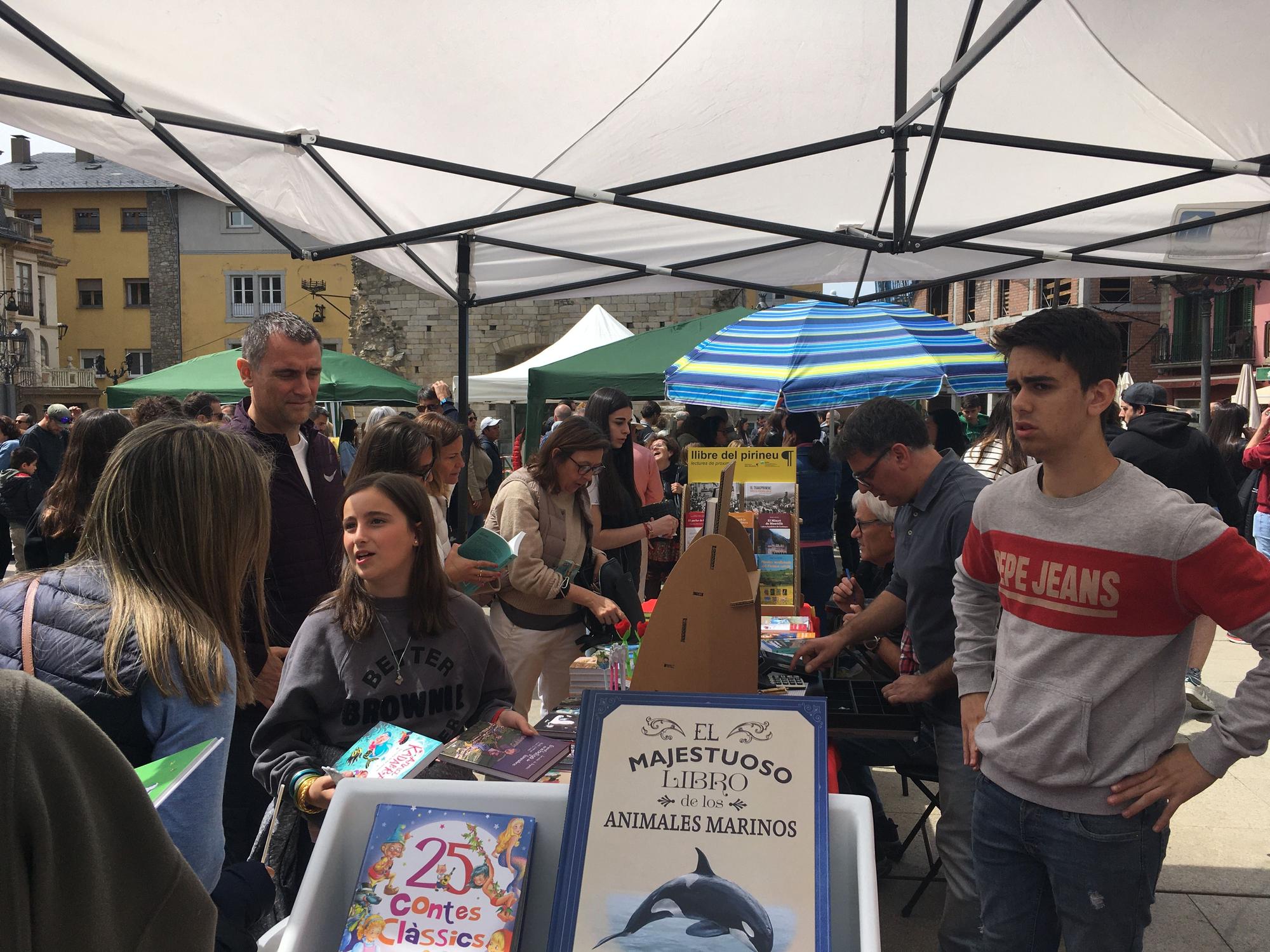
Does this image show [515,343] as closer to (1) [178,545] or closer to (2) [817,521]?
(2) [817,521]

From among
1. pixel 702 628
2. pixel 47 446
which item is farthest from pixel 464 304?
pixel 47 446

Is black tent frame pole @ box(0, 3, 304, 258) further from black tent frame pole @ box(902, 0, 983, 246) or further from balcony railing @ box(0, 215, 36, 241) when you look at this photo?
balcony railing @ box(0, 215, 36, 241)

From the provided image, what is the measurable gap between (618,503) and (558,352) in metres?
8.79

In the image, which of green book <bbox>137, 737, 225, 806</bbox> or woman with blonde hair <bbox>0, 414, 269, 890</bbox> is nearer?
green book <bbox>137, 737, 225, 806</bbox>

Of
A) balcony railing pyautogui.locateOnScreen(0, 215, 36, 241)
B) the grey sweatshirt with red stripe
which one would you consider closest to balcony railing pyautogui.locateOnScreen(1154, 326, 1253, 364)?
the grey sweatshirt with red stripe

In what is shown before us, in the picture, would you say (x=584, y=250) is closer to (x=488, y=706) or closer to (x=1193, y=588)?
(x=488, y=706)

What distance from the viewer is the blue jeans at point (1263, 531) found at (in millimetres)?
7062

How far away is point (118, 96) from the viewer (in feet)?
9.84

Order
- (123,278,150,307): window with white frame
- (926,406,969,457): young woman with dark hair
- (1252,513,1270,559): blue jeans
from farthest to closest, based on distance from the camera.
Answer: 1. (123,278,150,307): window with white frame
2. (926,406,969,457): young woman with dark hair
3. (1252,513,1270,559): blue jeans

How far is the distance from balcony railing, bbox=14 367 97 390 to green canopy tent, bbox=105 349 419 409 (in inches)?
1354

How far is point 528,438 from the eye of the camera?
379 inches

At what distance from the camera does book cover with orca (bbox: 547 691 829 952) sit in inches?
44.6

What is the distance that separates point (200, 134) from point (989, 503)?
2.97 meters

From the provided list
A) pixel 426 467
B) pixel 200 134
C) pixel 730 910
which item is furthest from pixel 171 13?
pixel 730 910
